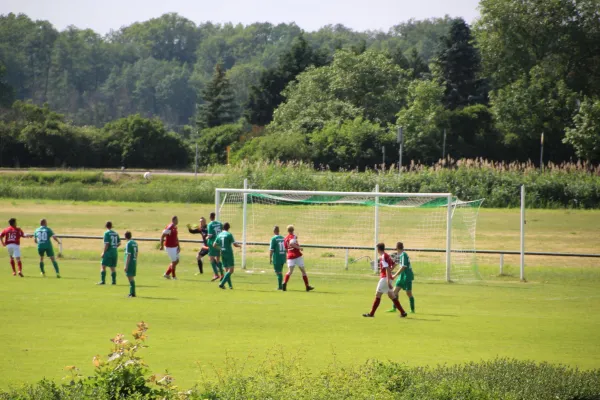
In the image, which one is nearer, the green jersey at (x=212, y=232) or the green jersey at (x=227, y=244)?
the green jersey at (x=227, y=244)

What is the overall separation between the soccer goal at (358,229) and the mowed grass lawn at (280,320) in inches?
65.0

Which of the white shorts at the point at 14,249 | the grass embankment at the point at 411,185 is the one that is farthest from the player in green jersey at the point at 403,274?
the grass embankment at the point at 411,185

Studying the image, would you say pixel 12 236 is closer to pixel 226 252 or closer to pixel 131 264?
pixel 131 264

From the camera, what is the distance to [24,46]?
165 meters

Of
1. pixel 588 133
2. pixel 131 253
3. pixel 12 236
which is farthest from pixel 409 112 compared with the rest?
pixel 131 253

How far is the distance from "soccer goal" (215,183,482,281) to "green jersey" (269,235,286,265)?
4867 millimetres

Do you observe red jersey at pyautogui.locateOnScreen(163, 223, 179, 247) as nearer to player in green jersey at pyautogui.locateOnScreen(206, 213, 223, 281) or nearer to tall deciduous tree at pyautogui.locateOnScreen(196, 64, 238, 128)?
player in green jersey at pyautogui.locateOnScreen(206, 213, 223, 281)

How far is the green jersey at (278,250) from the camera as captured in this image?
26.8 metres

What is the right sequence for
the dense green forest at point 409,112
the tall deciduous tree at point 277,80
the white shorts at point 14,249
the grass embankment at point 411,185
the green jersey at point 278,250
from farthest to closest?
the tall deciduous tree at point 277,80 < the dense green forest at point 409,112 < the grass embankment at point 411,185 < the white shorts at point 14,249 < the green jersey at point 278,250

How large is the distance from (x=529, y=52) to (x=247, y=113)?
32.4 metres

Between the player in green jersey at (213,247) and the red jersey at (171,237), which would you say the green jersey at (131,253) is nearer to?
the red jersey at (171,237)

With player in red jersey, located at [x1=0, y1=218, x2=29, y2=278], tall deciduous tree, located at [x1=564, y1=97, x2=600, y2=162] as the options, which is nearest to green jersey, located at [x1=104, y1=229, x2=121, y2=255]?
player in red jersey, located at [x1=0, y1=218, x2=29, y2=278]

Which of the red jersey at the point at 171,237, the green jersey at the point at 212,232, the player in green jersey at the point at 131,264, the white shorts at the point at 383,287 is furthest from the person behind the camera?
the green jersey at the point at 212,232

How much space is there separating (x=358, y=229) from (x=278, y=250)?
17.7m
